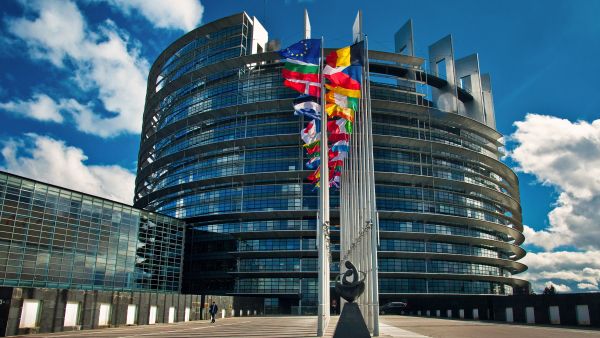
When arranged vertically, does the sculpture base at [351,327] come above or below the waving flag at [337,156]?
below

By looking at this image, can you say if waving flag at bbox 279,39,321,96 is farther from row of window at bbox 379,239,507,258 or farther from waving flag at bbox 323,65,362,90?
row of window at bbox 379,239,507,258

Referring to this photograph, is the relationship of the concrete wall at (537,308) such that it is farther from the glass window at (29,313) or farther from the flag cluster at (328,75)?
the glass window at (29,313)

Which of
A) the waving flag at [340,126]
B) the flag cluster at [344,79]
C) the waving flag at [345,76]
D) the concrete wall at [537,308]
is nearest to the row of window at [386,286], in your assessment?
the concrete wall at [537,308]

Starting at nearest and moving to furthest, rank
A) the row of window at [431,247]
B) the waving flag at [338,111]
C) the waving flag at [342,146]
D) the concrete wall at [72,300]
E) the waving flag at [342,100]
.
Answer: the concrete wall at [72,300]
the waving flag at [342,100]
the waving flag at [338,111]
the waving flag at [342,146]
the row of window at [431,247]

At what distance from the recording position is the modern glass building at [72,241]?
41938 mm

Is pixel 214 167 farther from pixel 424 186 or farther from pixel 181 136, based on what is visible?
pixel 424 186

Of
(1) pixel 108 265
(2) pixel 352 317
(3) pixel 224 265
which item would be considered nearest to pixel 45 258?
(1) pixel 108 265

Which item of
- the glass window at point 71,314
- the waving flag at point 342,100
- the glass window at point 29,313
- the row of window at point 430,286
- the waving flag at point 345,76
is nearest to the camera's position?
the glass window at point 29,313

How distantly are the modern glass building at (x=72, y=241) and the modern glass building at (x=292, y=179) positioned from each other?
49.8 feet

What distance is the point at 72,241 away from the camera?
47.3 meters

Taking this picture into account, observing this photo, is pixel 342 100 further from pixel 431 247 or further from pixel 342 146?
pixel 431 247

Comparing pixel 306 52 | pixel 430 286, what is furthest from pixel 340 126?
pixel 430 286

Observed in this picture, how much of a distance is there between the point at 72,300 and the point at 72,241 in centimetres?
2079

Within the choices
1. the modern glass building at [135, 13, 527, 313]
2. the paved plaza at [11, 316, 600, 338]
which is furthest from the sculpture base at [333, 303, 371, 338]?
the modern glass building at [135, 13, 527, 313]
